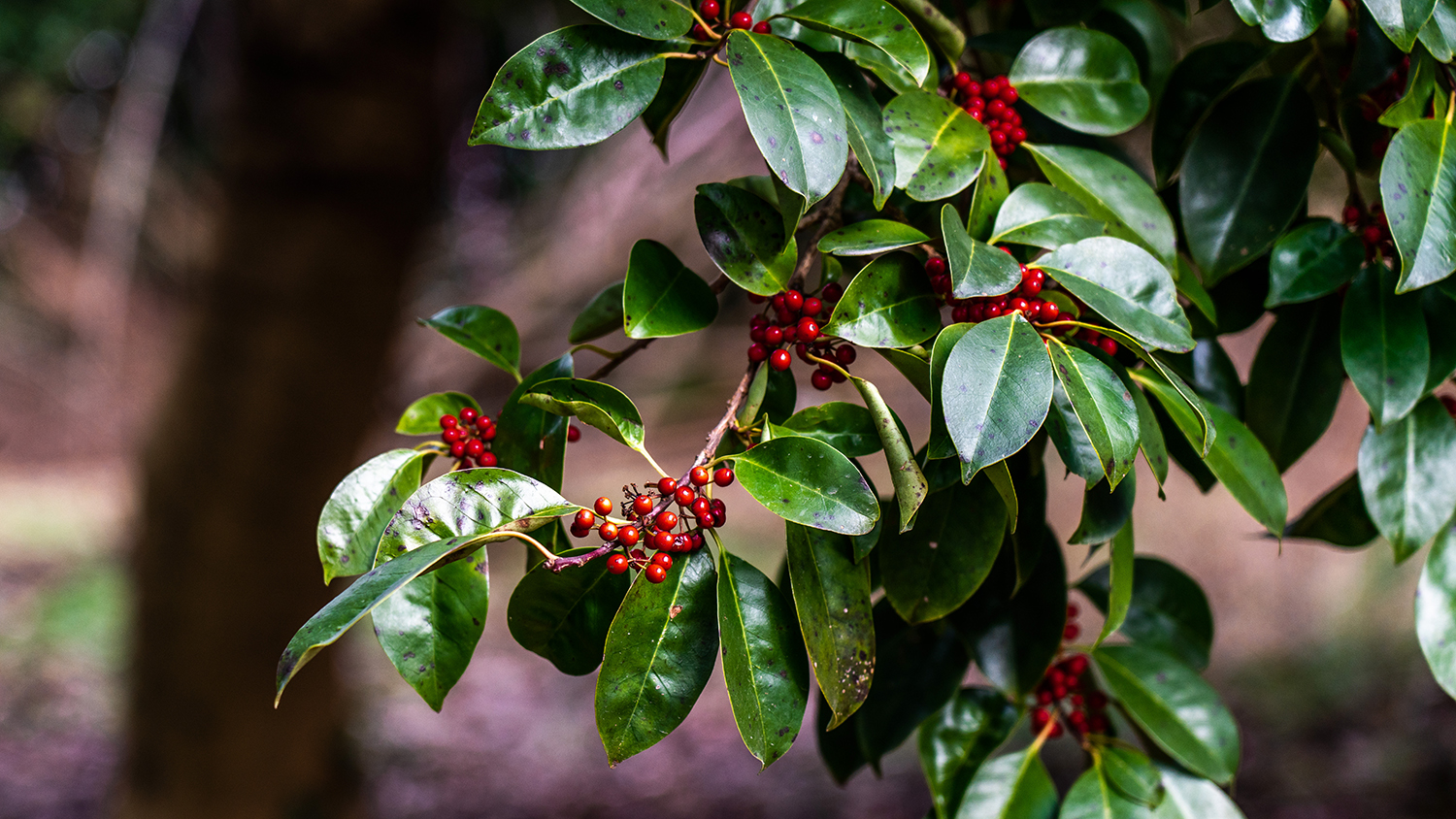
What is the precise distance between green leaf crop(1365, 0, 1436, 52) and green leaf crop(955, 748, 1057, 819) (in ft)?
1.64

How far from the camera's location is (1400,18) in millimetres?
476

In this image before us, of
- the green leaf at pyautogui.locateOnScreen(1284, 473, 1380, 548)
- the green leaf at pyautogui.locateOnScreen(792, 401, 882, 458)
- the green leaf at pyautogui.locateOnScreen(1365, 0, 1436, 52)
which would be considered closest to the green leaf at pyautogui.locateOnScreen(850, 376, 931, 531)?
the green leaf at pyautogui.locateOnScreen(792, 401, 882, 458)

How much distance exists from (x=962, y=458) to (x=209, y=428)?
1.69 m

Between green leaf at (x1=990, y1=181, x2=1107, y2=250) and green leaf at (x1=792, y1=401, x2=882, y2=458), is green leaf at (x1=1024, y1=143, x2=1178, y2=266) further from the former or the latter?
green leaf at (x1=792, y1=401, x2=882, y2=458)

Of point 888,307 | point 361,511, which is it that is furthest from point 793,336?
point 361,511

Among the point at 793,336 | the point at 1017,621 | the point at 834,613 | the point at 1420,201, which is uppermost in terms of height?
the point at 1420,201

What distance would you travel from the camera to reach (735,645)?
450mm

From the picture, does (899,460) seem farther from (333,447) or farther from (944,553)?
Answer: (333,447)

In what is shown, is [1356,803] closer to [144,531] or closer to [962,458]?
[962,458]

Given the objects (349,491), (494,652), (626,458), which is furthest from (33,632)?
(349,491)

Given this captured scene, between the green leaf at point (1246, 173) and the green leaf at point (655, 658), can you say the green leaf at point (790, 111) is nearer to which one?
the green leaf at point (655, 658)

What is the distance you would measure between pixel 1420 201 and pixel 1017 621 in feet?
1.16

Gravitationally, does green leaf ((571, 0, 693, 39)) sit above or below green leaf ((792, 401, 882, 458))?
above

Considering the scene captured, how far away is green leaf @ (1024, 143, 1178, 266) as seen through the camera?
58 centimetres
